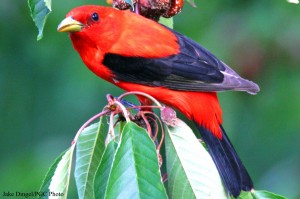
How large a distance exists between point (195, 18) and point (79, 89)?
1133mm

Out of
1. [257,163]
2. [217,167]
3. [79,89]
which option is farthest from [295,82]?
[217,167]

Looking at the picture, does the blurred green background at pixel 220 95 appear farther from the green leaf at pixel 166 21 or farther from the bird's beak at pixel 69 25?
the bird's beak at pixel 69 25

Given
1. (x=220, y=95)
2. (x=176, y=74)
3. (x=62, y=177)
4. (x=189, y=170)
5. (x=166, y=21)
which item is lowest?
(x=220, y=95)

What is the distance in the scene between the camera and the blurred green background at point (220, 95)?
6504mm

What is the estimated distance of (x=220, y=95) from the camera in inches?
266

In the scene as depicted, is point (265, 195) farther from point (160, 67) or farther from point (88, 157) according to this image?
point (160, 67)

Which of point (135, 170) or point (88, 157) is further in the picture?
point (88, 157)

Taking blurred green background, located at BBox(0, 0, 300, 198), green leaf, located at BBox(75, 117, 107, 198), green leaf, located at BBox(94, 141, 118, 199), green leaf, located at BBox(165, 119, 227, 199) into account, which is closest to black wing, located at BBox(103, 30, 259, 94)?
green leaf, located at BBox(75, 117, 107, 198)

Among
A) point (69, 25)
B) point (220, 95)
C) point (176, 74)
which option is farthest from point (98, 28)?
point (220, 95)

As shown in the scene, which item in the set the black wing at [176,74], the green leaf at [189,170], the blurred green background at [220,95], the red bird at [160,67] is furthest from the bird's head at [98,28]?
the blurred green background at [220,95]

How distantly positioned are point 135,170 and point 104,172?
18cm

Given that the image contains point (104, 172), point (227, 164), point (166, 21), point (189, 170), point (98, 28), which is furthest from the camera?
point (166, 21)

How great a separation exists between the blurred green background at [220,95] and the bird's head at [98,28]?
1830mm

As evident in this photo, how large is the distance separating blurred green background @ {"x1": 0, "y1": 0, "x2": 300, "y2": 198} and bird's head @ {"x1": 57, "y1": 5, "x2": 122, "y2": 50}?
72.0 inches
